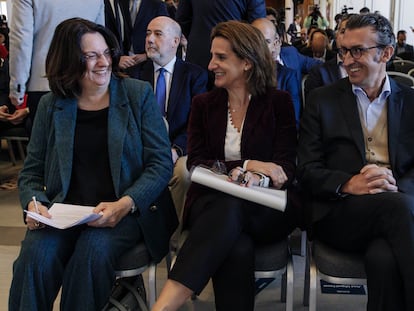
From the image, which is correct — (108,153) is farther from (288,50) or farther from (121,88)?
(288,50)

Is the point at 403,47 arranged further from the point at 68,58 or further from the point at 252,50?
the point at 68,58

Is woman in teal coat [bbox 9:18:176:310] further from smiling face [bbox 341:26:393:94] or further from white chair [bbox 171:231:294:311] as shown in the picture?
smiling face [bbox 341:26:393:94]

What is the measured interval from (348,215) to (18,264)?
1.21 m

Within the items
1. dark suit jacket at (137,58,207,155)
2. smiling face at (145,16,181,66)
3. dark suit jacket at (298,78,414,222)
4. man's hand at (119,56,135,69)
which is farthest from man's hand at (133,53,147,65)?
dark suit jacket at (298,78,414,222)

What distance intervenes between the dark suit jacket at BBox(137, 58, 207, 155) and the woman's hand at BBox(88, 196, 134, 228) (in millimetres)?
891

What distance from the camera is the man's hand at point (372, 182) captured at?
1820mm

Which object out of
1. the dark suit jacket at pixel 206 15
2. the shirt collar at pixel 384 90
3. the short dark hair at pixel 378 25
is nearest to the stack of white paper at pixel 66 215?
the shirt collar at pixel 384 90

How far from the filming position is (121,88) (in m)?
2.10

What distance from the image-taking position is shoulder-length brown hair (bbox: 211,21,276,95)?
85.7 inches

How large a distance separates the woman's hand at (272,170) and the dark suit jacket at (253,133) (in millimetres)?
54

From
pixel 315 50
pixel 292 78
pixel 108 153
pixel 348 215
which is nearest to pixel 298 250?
pixel 292 78

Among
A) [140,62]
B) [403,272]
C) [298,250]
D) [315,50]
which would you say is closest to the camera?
[403,272]

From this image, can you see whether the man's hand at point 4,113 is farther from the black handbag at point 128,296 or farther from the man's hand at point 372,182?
the man's hand at point 372,182

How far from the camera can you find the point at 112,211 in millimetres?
1867
